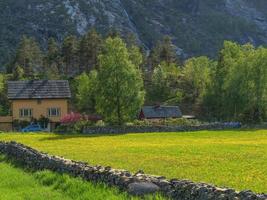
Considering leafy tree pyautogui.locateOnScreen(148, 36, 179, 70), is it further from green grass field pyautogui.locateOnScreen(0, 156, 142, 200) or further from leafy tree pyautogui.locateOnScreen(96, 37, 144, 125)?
green grass field pyautogui.locateOnScreen(0, 156, 142, 200)

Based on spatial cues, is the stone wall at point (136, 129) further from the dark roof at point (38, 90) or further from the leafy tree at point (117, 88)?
the dark roof at point (38, 90)

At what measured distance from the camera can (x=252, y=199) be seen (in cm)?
1327

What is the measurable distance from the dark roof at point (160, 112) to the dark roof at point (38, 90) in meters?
20.4

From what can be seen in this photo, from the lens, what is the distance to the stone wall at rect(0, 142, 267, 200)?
46.9 ft

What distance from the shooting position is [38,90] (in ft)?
338

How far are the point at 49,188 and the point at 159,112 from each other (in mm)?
95938

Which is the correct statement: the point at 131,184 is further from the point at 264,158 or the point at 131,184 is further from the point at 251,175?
the point at 264,158

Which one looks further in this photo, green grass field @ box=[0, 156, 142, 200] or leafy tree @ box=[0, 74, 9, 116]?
leafy tree @ box=[0, 74, 9, 116]

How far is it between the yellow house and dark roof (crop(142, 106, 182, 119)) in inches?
809

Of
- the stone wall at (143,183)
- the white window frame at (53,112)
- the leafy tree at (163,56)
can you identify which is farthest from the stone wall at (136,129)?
the leafy tree at (163,56)

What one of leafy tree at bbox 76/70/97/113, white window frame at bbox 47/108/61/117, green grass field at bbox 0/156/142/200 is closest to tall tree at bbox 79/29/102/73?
leafy tree at bbox 76/70/97/113

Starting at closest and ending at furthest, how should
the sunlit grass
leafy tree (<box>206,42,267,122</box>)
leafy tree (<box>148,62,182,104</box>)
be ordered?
the sunlit grass → leafy tree (<box>206,42,267,122</box>) → leafy tree (<box>148,62,182,104</box>)

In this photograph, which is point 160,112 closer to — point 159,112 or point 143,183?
point 159,112

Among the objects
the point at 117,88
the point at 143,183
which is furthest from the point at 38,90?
the point at 143,183
